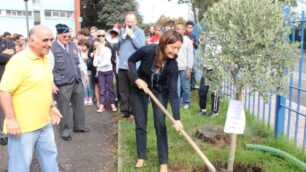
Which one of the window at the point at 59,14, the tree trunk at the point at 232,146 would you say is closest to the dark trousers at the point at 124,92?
the tree trunk at the point at 232,146

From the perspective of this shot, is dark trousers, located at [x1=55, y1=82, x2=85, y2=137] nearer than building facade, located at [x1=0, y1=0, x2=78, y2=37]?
Yes

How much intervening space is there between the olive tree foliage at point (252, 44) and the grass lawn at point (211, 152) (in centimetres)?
103

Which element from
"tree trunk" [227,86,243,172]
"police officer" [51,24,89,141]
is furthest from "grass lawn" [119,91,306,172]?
"police officer" [51,24,89,141]

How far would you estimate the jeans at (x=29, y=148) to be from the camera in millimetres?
3328

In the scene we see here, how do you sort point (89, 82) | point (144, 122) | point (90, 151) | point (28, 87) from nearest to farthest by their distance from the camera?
point (28, 87)
point (144, 122)
point (90, 151)
point (89, 82)

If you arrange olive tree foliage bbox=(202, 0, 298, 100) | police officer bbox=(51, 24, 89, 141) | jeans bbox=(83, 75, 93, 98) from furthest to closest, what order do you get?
jeans bbox=(83, 75, 93, 98), police officer bbox=(51, 24, 89, 141), olive tree foliage bbox=(202, 0, 298, 100)

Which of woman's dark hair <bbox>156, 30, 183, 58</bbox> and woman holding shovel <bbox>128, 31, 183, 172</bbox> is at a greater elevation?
woman's dark hair <bbox>156, 30, 183, 58</bbox>

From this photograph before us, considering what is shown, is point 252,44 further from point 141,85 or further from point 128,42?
point 128,42

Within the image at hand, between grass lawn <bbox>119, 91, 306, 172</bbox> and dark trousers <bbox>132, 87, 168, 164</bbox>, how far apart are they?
0.70 feet

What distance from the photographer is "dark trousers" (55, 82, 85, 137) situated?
5.88 metres

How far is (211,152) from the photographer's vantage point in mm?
4758

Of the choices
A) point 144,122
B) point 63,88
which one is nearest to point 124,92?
point 63,88

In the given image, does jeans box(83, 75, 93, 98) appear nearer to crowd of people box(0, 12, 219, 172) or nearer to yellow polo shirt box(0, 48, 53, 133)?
crowd of people box(0, 12, 219, 172)

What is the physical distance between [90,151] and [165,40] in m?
2.43
